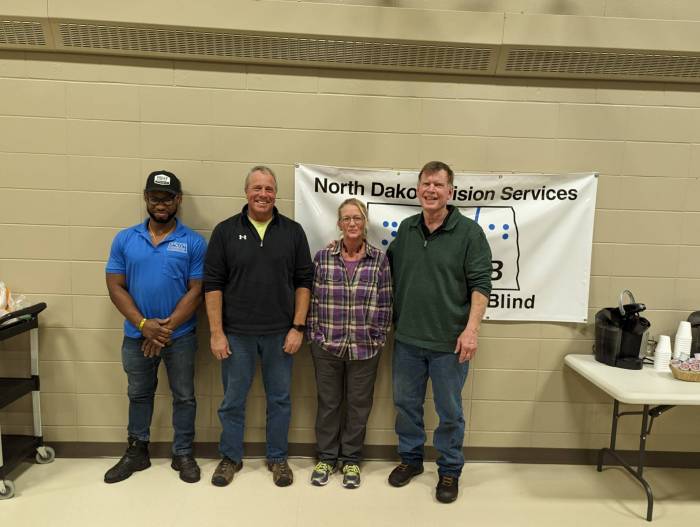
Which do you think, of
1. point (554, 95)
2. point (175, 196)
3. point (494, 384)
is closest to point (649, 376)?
point (494, 384)

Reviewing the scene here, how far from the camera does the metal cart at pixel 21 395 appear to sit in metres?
2.54

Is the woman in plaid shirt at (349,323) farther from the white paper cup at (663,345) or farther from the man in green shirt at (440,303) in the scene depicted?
the white paper cup at (663,345)

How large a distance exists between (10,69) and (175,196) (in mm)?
1186

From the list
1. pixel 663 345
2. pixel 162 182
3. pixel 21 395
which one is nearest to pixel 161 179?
pixel 162 182

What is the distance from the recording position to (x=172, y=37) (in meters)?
2.65

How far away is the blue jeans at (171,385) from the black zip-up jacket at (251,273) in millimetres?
322

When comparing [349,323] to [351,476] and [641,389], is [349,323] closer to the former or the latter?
[351,476]

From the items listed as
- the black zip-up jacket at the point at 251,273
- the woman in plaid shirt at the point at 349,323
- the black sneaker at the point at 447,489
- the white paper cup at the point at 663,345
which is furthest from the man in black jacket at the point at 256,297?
the white paper cup at the point at 663,345

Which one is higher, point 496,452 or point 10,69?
point 10,69

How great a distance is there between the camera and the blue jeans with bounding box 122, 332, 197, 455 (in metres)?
2.69

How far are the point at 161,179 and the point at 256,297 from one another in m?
0.80

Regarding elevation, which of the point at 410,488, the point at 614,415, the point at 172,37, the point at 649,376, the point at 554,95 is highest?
the point at 172,37

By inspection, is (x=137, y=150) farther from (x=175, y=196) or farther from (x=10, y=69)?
(x=10, y=69)

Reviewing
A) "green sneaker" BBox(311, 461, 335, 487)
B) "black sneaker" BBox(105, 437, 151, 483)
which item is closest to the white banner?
"green sneaker" BBox(311, 461, 335, 487)
